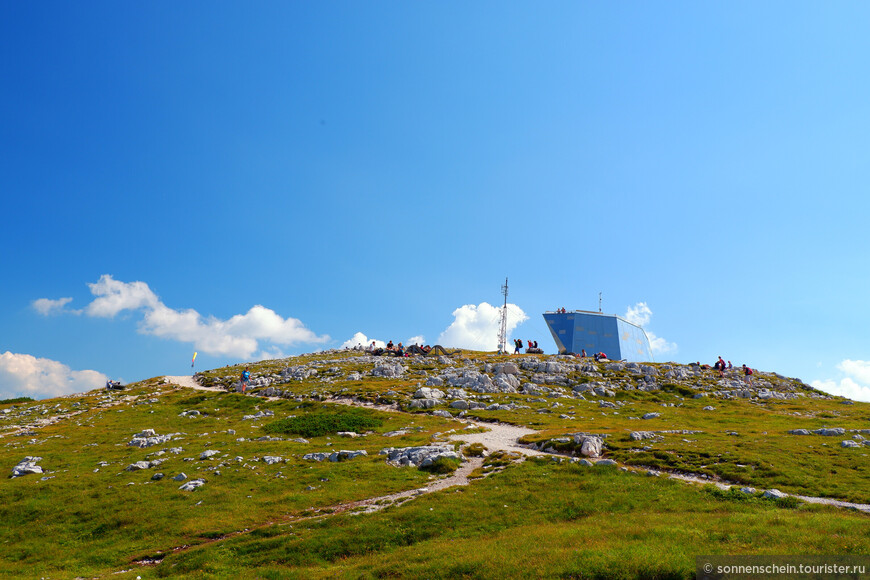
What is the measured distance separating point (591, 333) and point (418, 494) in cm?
12519

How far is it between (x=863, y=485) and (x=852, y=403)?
64.5 meters

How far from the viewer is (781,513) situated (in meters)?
20.3

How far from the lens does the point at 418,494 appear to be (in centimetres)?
2670

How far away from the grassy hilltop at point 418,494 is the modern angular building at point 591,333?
81.2 metres

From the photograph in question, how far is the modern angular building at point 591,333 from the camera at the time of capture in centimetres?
13988

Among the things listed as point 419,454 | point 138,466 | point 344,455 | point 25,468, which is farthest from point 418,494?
point 25,468

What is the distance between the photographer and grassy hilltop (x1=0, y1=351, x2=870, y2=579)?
17.8m

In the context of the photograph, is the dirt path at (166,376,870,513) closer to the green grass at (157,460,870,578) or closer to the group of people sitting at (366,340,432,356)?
the green grass at (157,460,870,578)

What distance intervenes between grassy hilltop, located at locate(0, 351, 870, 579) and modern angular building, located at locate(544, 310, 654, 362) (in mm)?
81210

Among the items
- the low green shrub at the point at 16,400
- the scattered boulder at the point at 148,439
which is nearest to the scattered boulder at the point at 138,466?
the scattered boulder at the point at 148,439

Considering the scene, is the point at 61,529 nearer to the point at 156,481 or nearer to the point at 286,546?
the point at 156,481

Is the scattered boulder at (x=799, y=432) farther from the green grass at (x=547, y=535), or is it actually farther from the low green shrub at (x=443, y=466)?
the low green shrub at (x=443, y=466)

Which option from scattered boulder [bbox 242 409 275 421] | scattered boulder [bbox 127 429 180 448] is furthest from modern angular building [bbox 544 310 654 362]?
scattered boulder [bbox 127 429 180 448]

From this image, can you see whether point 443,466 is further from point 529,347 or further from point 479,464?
point 529,347
